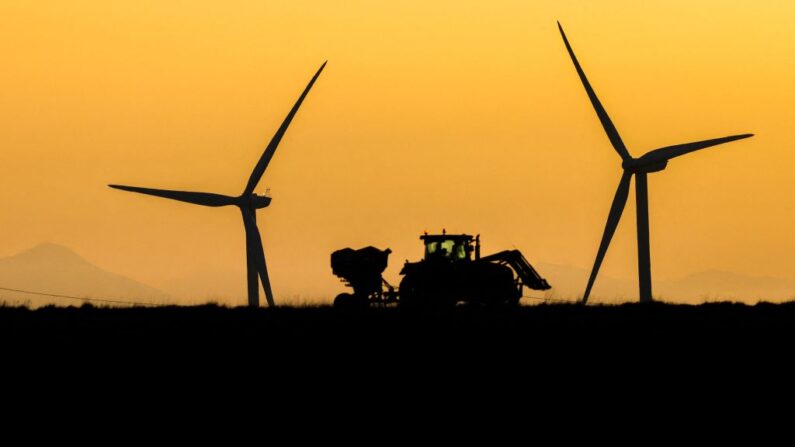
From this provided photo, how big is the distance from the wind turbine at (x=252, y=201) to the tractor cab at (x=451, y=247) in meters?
9.81

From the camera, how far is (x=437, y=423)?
108 feet

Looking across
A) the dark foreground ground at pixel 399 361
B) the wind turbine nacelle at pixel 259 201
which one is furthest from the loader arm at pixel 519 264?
the wind turbine nacelle at pixel 259 201

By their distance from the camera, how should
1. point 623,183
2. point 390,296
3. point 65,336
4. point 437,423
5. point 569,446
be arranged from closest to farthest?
1. point 569,446
2. point 437,423
3. point 65,336
4. point 390,296
5. point 623,183

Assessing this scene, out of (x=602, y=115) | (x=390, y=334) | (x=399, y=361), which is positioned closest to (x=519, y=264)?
(x=602, y=115)

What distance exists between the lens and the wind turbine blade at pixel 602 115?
73.0 m

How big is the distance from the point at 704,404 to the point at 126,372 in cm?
1376

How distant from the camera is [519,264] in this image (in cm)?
6600

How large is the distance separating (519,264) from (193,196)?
1783 cm

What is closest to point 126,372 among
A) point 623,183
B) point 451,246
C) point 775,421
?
point 775,421

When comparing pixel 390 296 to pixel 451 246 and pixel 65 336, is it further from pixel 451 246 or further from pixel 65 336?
pixel 65 336

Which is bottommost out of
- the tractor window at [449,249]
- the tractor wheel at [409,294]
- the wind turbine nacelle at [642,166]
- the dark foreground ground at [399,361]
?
the dark foreground ground at [399,361]

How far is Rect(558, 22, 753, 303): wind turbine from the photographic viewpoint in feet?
238

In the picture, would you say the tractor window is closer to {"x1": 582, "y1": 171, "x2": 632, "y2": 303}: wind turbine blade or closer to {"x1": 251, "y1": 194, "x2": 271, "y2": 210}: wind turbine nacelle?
{"x1": 582, "y1": 171, "x2": 632, "y2": 303}: wind turbine blade

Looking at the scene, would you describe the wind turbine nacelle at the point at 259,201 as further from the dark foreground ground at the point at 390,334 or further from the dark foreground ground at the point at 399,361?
the dark foreground ground at the point at 399,361
